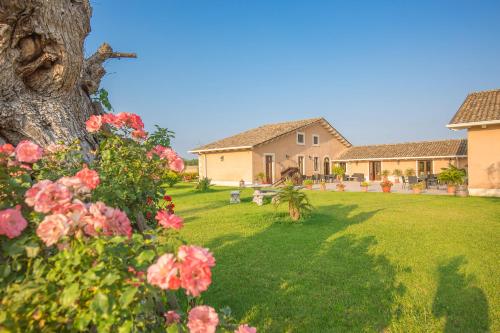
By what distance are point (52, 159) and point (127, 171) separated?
67cm

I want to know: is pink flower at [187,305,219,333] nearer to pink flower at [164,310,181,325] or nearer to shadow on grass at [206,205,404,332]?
pink flower at [164,310,181,325]

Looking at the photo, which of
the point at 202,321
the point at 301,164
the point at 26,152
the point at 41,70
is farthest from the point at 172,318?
the point at 301,164

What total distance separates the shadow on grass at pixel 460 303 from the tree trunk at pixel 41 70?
15.9 ft

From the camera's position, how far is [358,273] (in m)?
4.67

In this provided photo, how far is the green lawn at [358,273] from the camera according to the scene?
334 centimetres

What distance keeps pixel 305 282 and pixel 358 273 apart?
0.96 metres

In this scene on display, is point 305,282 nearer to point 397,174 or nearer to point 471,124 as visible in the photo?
point 471,124

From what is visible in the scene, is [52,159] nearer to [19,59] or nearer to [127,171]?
[127,171]

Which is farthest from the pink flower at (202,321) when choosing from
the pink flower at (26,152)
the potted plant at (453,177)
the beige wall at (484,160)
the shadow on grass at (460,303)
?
the potted plant at (453,177)

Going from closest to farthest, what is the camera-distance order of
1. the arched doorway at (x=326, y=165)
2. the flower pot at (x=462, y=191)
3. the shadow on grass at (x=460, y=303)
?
the shadow on grass at (x=460, y=303), the flower pot at (x=462, y=191), the arched doorway at (x=326, y=165)

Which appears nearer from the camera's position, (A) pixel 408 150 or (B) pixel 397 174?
(B) pixel 397 174

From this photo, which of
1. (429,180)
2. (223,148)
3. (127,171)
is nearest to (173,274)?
(127,171)

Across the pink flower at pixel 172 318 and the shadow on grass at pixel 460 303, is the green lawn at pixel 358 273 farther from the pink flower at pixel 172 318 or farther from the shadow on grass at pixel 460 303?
the pink flower at pixel 172 318

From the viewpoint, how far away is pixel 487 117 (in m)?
14.0
